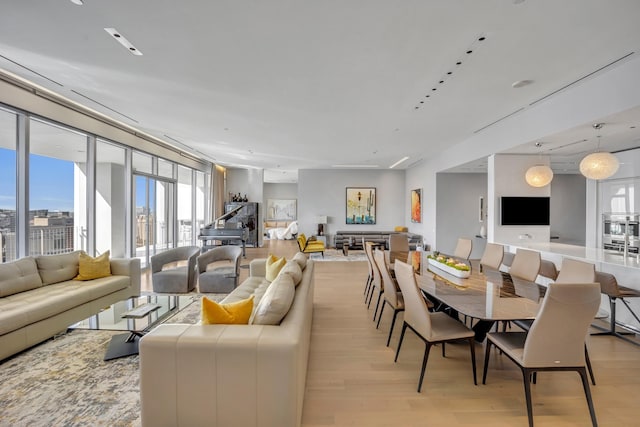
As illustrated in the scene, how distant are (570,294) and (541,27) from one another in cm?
216

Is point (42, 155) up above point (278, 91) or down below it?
below

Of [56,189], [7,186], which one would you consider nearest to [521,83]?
[7,186]

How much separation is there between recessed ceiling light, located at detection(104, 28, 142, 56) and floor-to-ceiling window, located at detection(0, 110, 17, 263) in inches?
96.6

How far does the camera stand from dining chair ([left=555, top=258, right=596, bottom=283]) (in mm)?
2602

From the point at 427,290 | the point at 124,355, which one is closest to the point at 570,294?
the point at 427,290

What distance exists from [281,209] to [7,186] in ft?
39.2

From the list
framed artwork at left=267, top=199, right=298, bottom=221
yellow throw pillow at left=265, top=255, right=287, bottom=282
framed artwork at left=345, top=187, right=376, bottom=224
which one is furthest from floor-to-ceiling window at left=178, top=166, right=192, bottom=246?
framed artwork at left=267, top=199, right=298, bottom=221

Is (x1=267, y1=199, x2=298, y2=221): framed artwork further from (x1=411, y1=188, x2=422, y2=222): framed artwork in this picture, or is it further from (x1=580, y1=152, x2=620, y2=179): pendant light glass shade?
→ (x1=580, y1=152, x2=620, y2=179): pendant light glass shade

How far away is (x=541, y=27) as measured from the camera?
2.40 m

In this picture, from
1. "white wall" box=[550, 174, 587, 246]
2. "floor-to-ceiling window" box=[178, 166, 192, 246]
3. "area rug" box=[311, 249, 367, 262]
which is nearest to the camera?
"white wall" box=[550, 174, 587, 246]

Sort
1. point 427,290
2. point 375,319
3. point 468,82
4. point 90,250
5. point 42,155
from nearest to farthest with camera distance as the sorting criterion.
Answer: point 427,290 → point 468,82 → point 375,319 → point 42,155 → point 90,250

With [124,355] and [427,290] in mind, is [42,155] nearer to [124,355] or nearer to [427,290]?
[124,355]

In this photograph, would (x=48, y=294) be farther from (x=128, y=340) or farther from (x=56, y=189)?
(x=56, y=189)

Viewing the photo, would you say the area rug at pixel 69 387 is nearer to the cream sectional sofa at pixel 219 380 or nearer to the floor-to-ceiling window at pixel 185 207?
the cream sectional sofa at pixel 219 380
